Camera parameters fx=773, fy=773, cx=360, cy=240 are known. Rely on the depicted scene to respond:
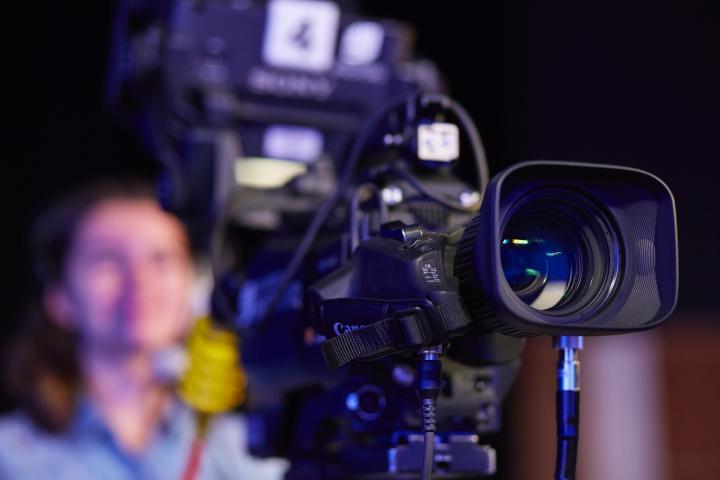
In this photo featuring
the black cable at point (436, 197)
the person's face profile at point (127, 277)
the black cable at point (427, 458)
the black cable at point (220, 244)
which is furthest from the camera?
the person's face profile at point (127, 277)

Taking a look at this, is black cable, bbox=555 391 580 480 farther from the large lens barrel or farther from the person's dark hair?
the person's dark hair

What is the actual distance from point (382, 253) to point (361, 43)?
0.75 m

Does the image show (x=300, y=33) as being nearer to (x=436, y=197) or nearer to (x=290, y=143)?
(x=290, y=143)

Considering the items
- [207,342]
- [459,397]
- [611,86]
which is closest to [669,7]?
[611,86]

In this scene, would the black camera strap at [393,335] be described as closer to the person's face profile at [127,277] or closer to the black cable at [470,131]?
the black cable at [470,131]

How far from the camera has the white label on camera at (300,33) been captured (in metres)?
1.28

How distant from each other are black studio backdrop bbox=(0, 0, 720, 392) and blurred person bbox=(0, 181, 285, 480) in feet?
1.54

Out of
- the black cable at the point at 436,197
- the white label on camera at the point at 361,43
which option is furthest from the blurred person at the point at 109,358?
the black cable at the point at 436,197

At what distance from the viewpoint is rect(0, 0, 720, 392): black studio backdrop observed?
2160 mm

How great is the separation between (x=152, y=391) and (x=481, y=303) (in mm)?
1323

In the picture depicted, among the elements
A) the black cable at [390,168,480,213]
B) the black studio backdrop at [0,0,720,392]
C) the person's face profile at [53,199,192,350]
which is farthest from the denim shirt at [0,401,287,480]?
the black cable at [390,168,480,213]

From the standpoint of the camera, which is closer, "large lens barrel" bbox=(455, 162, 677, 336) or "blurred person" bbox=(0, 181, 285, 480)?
"large lens barrel" bbox=(455, 162, 677, 336)

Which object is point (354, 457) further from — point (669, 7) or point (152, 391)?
point (669, 7)

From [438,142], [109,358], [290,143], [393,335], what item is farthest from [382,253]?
[109,358]
